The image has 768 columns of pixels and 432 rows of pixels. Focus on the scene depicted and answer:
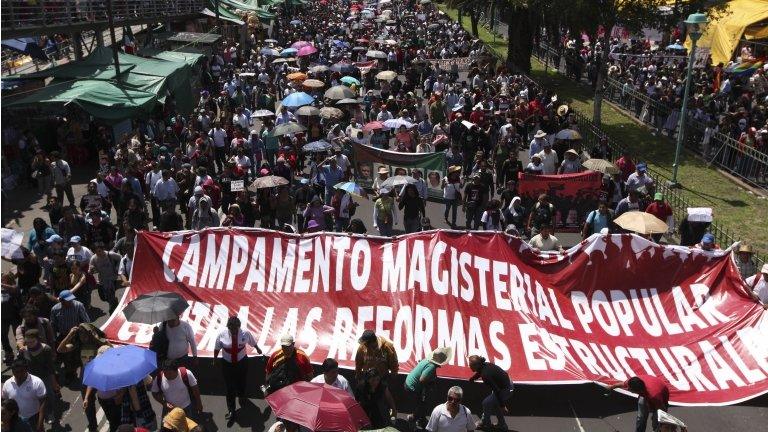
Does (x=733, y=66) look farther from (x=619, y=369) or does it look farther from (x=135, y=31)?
(x=135, y=31)

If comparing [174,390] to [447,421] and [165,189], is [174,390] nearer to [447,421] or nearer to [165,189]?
[447,421]

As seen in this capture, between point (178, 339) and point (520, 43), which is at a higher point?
point (520, 43)

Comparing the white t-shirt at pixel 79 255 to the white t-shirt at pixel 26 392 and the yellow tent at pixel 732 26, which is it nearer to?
the white t-shirt at pixel 26 392

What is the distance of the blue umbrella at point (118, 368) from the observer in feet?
24.8

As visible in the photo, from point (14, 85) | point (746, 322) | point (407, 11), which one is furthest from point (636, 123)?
point (407, 11)

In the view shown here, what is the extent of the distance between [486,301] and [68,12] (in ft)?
75.2

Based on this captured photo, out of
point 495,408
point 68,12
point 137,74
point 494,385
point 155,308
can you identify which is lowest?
point 495,408

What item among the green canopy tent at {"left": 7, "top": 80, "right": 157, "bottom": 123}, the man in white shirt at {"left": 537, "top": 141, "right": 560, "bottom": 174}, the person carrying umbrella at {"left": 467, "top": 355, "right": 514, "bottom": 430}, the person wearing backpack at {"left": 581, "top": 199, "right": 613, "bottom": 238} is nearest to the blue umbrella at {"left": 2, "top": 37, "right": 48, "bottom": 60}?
the green canopy tent at {"left": 7, "top": 80, "right": 157, "bottom": 123}

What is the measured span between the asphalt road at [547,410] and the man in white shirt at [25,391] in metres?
1.05

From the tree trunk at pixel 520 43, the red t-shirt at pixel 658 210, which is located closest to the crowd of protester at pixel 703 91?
the tree trunk at pixel 520 43

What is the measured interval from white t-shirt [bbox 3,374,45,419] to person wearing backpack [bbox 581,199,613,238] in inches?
378

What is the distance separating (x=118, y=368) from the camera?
7688 millimetres

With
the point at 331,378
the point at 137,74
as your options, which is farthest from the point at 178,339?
the point at 137,74

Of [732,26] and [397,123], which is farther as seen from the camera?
[732,26]
